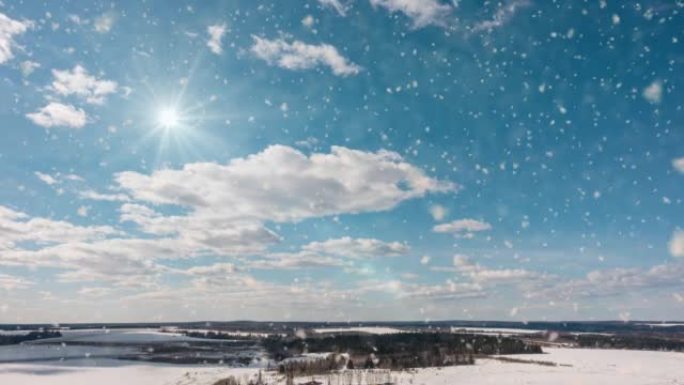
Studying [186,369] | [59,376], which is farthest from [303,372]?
[59,376]

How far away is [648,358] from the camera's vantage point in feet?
479

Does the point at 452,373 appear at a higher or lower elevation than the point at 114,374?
higher

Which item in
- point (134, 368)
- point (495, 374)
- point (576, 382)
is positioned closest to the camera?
point (576, 382)

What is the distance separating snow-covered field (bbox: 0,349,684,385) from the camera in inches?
3785

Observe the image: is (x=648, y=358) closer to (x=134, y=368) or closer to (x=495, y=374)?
(x=495, y=374)

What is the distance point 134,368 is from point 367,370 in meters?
47.9

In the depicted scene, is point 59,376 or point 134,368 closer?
point 59,376

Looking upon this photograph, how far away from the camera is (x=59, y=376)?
114 meters

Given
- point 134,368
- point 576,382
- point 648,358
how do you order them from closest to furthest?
1. point 576,382
2. point 134,368
3. point 648,358

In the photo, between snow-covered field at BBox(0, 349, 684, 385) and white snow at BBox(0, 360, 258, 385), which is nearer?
snow-covered field at BBox(0, 349, 684, 385)

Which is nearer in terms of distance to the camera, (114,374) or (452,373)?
(452,373)

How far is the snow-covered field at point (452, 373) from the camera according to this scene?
9615cm

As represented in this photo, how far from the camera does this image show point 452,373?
109812mm

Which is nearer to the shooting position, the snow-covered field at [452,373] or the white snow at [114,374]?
the snow-covered field at [452,373]
